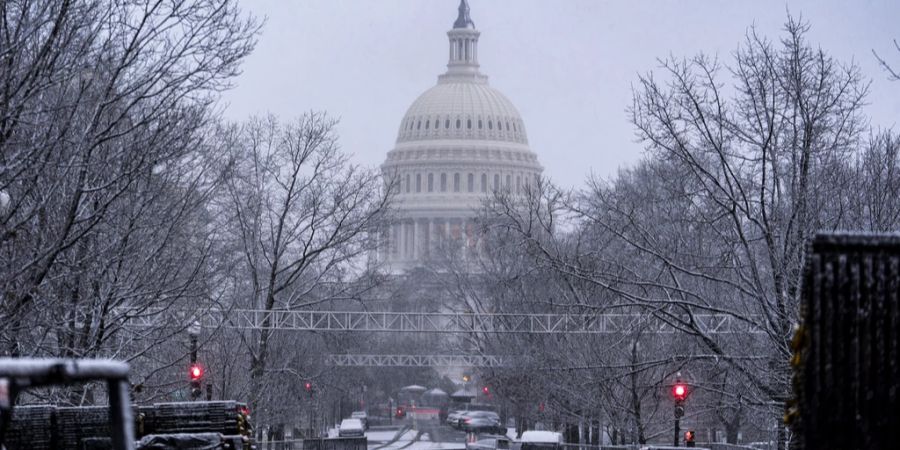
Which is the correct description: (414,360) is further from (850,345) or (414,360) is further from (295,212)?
(850,345)

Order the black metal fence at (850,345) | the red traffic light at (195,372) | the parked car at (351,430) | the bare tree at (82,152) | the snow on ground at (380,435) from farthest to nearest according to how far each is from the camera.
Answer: the snow on ground at (380,435) < the parked car at (351,430) < the red traffic light at (195,372) < the bare tree at (82,152) < the black metal fence at (850,345)

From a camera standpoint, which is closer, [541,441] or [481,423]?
[541,441]

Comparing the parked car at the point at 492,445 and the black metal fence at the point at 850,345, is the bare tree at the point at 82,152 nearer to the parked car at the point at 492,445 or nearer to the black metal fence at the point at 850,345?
the black metal fence at the point at 850,345

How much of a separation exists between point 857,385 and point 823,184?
16899mm

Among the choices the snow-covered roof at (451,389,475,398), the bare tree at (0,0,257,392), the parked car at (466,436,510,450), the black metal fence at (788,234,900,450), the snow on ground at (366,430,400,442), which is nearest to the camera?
the black metal fence at (788,234,900,450)

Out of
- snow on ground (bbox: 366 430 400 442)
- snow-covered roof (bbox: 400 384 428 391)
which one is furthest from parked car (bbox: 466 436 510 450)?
snow-covered roof (bbox: 400 384 428 391)

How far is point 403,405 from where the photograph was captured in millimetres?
144375

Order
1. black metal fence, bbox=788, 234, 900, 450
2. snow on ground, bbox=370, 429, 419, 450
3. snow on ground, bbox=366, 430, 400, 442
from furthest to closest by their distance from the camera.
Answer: snow on ground, bbox=366, 430, 400, 442 → snow on ground, bbox=370, 429, 419, 450 → black metal fence, bbox=788, 234, 900, 450

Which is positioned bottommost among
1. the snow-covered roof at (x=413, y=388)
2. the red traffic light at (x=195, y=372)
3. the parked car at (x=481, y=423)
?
the parked car at (x=481, y=423)

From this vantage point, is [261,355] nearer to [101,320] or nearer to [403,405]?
[101,320]

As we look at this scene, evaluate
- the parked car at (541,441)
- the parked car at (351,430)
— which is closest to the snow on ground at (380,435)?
the parked car at (351,430)

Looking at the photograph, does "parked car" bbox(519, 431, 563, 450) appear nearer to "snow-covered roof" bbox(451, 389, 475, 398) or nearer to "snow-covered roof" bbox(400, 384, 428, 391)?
"snow-covered roof" bbox(451, 389, 475, 398)

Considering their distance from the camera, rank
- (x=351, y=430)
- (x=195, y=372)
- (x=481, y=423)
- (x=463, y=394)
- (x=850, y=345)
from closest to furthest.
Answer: (x=850, y=345), (x=195, y=372), (x=351, y=430), (x=481, y=423), (x=463, y=394)

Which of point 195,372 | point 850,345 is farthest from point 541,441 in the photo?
point 850,345
